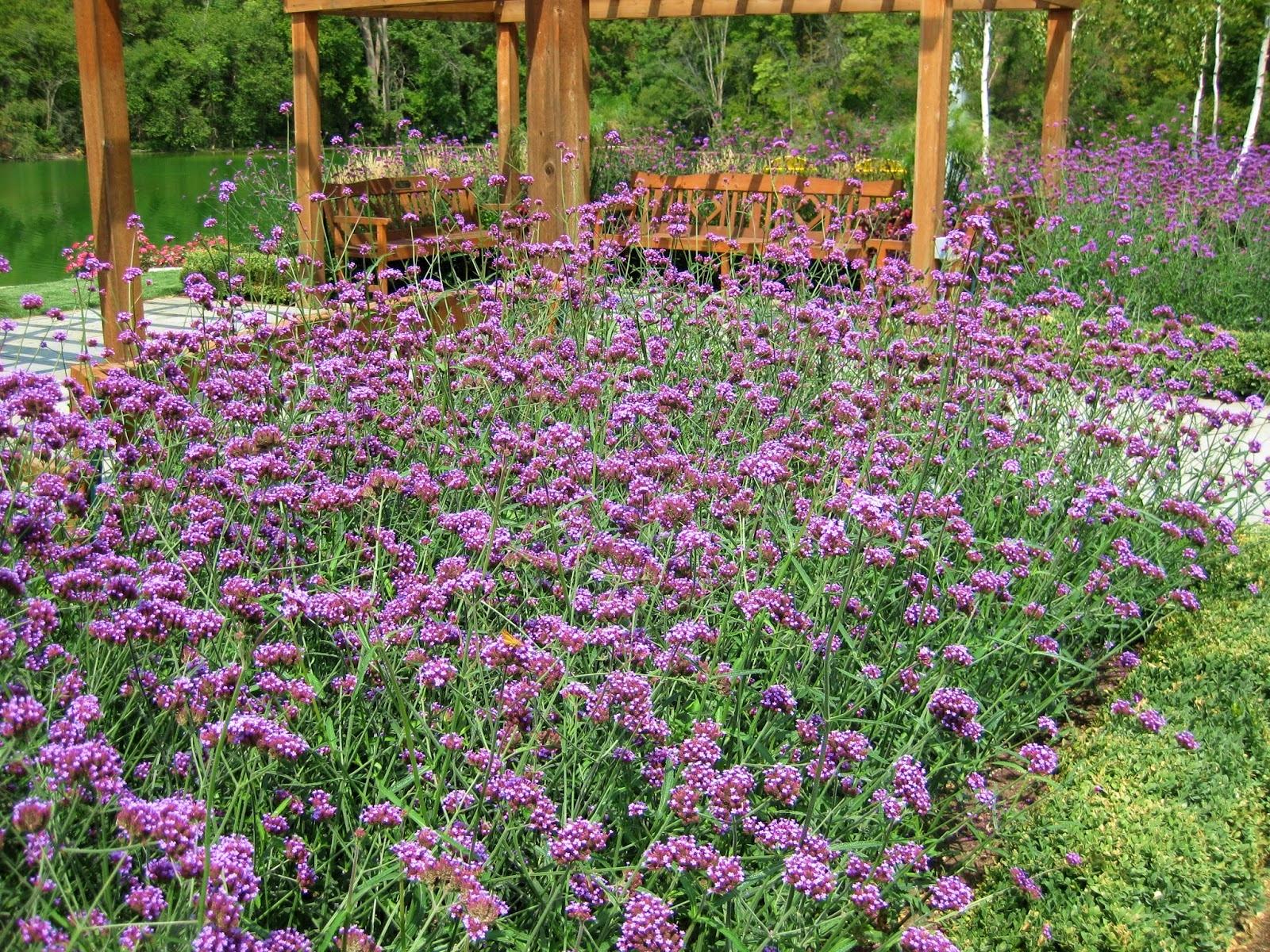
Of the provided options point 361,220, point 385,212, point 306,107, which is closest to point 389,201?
point 385,212

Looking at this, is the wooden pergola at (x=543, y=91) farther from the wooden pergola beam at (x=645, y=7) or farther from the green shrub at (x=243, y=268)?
the green shrub at (x=243, y=268)

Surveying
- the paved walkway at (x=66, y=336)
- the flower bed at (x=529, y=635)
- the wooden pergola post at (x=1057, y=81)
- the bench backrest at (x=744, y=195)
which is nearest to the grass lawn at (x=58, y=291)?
the paved walkway at (x=66, y=336)

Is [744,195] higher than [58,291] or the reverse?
higher

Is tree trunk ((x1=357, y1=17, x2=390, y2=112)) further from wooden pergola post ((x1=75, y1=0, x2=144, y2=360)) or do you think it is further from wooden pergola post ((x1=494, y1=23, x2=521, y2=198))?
wooden pergola post ((x1=75, y1=0, x2=144, y2=360))

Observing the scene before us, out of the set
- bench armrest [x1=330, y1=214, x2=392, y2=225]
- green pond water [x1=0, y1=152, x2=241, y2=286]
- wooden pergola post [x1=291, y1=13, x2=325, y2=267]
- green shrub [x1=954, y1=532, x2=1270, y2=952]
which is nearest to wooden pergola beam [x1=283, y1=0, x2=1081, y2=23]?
wooden pergola post [x1=291, y1=13, x2=325, y2=267]

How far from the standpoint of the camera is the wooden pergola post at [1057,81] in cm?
1084

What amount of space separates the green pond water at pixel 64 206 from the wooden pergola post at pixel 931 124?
18.8 ft

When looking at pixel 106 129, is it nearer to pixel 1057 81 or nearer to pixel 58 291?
pixel 58 291

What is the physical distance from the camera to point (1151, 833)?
2.48 metres

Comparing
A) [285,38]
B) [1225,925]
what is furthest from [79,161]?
[1225,925]

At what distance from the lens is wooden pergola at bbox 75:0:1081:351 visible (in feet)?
18.5

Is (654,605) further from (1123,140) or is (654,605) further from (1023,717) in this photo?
(1123,140)

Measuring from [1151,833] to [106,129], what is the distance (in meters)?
5.55

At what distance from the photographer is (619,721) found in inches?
75.9
